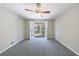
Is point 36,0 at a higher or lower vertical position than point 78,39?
higher

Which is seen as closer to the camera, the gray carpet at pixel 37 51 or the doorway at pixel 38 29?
the gray carpet at pixel 37 51

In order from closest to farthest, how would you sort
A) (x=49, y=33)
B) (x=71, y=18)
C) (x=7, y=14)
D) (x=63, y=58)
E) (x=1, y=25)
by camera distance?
(x=63, y=58) < (x=1, y=25) < (x=7, y=14) < (x=71, y=18) < (x=49, y=33)

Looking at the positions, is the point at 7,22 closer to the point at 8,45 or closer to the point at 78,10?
the point at 8,45

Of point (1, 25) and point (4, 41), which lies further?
point (4, 41)

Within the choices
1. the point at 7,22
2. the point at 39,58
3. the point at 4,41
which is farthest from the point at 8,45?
the point at 39,58

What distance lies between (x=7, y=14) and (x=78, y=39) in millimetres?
1850

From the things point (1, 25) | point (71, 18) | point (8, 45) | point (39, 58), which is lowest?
point (8, 45)

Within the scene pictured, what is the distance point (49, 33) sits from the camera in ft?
20.3

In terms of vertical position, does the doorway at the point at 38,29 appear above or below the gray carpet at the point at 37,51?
above

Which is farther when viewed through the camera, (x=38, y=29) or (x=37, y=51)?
(x=37, y=51)

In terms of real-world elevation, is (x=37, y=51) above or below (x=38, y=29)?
below

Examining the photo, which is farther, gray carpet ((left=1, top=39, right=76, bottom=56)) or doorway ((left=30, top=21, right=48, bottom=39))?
doorway ((left=30, top=21, right=48, bottom=39))

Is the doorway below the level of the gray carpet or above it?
above

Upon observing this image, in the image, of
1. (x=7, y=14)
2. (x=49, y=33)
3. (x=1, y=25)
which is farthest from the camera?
(x=49, y=33)
